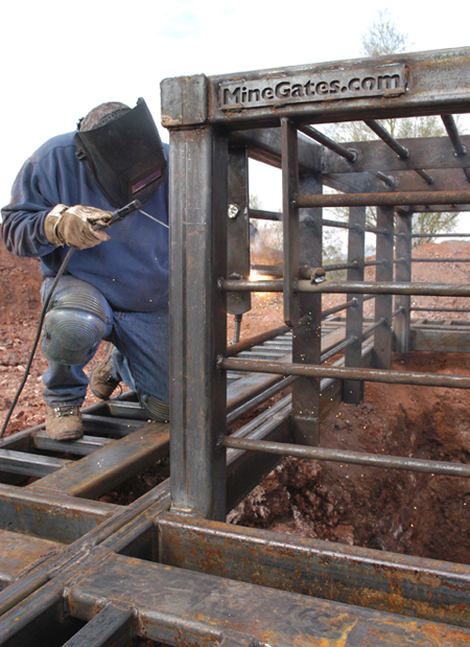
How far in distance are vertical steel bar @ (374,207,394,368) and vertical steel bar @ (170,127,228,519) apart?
8.00ft

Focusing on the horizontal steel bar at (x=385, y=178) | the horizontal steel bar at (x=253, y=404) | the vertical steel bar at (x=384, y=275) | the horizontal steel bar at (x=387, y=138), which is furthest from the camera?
the vertical steel bar at (x=384, y=275)

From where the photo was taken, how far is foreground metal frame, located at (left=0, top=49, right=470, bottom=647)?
3.29 feet

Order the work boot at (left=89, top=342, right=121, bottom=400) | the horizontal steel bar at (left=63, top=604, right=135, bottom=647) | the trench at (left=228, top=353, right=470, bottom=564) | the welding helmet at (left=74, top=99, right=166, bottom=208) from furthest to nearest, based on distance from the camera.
Answer: the work boot at (left=89, top=342, right=121, bottom=400) < the trench at (left=228, top=353, right=470, bottom=564) < the welding helmet at (left=74, top=99, right=166, bottom=208) < the horizontal steel bar at (left=63, top=604, right=135, bottom=647)

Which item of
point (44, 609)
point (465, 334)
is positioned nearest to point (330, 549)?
point (44, 609)

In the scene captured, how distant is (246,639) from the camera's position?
93 centimetres

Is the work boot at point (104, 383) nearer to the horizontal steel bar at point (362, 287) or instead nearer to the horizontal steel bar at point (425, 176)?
the horizontal steel bar at point (362, 287)

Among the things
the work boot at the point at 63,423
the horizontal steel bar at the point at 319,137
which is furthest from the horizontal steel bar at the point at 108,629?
the work boot at the point at 63,423

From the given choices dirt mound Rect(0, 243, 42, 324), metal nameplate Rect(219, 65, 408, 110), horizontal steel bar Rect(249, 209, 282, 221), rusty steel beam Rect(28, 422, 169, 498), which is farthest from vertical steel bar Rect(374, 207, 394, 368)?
dirt mound Rect(0, 243, 42, 324)

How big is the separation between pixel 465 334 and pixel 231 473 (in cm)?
331

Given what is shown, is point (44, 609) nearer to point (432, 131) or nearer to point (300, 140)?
point (300, 140)

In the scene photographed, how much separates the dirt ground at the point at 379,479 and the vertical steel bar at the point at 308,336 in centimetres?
32

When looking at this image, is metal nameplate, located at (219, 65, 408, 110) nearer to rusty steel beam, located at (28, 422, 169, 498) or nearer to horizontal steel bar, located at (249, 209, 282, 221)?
horizontal steel bar, located at (249, 209, 282, 221)

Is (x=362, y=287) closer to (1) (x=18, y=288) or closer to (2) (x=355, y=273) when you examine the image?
(2) (x=355, y=273)

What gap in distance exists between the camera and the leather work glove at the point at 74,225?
2055 mm
